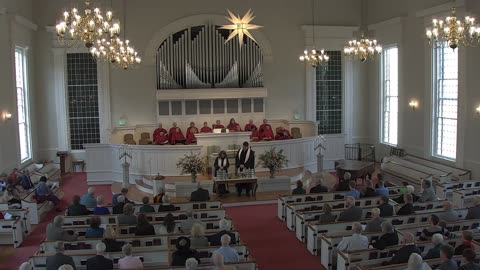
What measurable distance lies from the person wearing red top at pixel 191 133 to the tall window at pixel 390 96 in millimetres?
8401

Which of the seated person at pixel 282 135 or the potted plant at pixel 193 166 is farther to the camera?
the seated person at pixel 282 135

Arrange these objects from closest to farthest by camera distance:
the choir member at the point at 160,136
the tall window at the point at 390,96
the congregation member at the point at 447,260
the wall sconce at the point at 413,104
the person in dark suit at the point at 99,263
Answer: the congregation member at the point at 447,260 → the person in dark suit at the point at 99,263 → the wall sconce at the point at 413,104 → the choir member at the point at 160,136 → the tall window at the point at 390,96

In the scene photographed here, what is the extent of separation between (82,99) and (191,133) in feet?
16.7

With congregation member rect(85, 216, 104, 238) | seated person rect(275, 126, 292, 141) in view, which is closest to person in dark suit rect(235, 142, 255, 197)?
seated person rect(275, 126, 292, 141)

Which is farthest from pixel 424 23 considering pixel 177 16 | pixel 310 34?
pixel 177 16

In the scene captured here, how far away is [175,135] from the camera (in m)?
20.3

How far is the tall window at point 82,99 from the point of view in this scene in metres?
21.1

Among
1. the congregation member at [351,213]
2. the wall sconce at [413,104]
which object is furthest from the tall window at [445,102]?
the congregation member at [351,213]

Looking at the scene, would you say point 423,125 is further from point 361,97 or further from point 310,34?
point 310,34

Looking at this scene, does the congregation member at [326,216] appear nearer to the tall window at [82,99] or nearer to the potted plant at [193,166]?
the potted plant at [193,166]

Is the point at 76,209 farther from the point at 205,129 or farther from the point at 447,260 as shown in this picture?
the point at 205,129

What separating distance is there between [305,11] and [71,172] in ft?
41.2

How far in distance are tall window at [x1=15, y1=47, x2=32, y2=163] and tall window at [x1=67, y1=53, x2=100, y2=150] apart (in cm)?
188

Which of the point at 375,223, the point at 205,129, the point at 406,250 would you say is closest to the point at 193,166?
the point at 205,129
